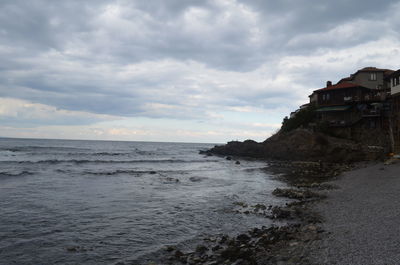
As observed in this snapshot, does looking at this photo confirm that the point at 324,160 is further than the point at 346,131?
No

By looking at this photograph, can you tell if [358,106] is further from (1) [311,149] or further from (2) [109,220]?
(2) [109,220]

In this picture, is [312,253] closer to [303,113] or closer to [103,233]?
[103,233]

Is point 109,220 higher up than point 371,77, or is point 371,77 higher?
point 371,77

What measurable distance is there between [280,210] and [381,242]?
6406 millimetres

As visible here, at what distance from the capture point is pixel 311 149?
4753cm

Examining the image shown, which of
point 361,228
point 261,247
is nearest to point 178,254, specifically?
point 261,247

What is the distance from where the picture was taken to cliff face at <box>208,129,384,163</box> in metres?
42.0

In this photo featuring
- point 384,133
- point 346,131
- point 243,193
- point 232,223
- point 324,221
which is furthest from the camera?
point 346,131

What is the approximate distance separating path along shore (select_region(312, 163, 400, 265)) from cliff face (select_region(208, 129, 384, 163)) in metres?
28.0

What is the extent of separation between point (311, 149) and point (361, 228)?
40.5 m

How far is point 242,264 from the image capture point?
25.4 feet

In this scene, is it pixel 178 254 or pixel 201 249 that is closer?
pixel 178 254

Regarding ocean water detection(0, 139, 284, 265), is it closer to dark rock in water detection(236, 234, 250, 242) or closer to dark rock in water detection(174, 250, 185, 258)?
dark rock in water detection(174, 250, 185, 258)

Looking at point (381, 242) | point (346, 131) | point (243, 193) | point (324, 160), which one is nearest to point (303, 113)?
point (346, 131)
